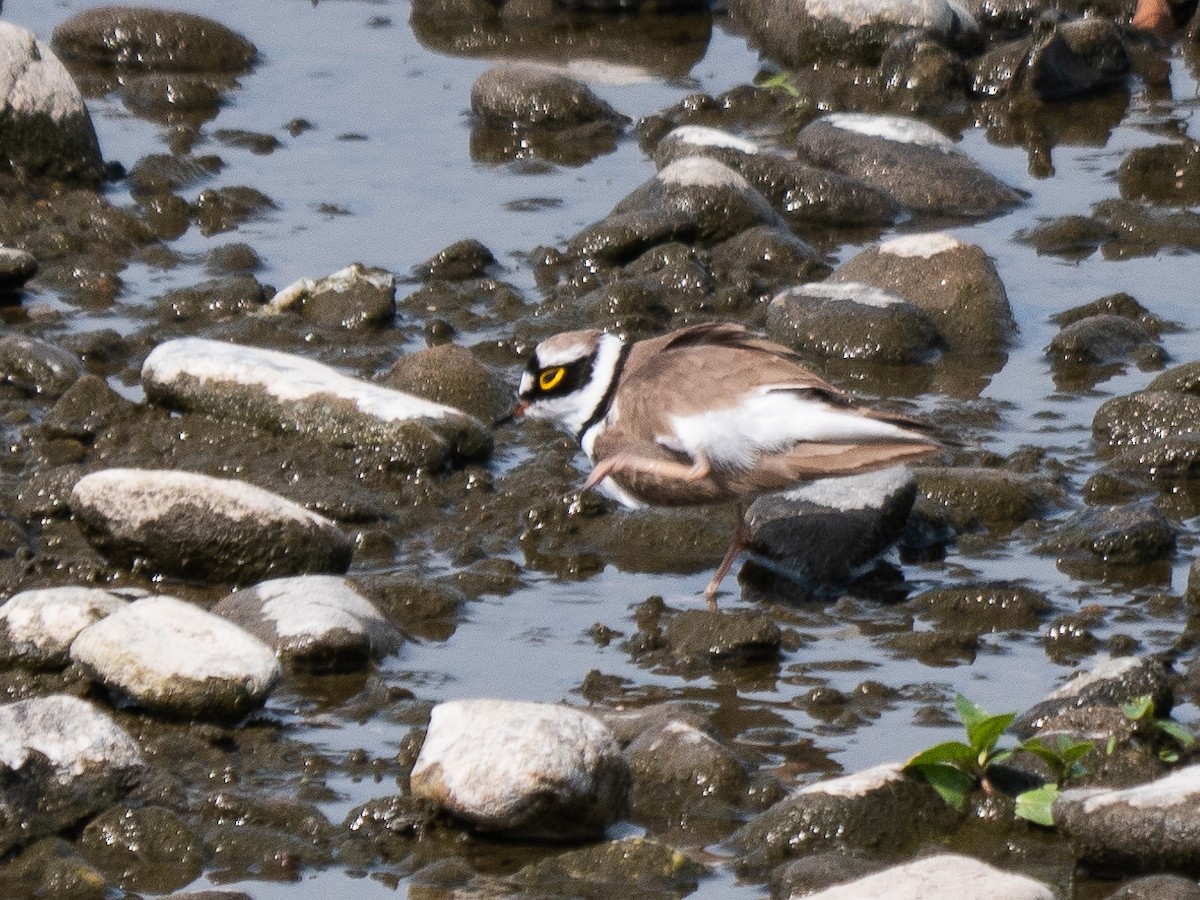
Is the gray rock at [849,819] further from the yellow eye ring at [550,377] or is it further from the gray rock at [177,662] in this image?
the yellow eye ring at [550,377]

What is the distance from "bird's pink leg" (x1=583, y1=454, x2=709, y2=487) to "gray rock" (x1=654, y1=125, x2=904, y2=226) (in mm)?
4509

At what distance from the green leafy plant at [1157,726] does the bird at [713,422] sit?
5.10 ft

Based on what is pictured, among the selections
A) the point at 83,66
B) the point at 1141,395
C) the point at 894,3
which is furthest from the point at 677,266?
the point at 83,66

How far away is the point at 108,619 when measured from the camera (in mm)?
6320

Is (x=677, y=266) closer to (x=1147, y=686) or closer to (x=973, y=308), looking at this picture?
(x=973, y=308)

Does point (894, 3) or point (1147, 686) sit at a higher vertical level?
point (894, 3)

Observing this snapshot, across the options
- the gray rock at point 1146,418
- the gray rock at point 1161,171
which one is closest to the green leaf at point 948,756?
the gray rock at point 1146,418

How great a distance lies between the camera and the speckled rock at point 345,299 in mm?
10094

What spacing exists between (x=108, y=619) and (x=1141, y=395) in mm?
4732

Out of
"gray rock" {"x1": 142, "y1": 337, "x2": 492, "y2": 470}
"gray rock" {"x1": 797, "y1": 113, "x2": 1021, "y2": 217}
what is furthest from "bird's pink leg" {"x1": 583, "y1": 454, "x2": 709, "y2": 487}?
"gray rock" {"x1": 797, "y1": 113, "x2": 1021, "y2": 217}

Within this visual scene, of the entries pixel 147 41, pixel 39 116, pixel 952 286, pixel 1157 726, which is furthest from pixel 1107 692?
pixel 147 41

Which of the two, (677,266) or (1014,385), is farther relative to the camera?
(677,266)

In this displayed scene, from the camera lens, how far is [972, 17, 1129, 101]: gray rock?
13719 millimetres

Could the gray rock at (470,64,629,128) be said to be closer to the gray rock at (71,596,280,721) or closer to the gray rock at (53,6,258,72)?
the gray rock at (53,6,258,72)
